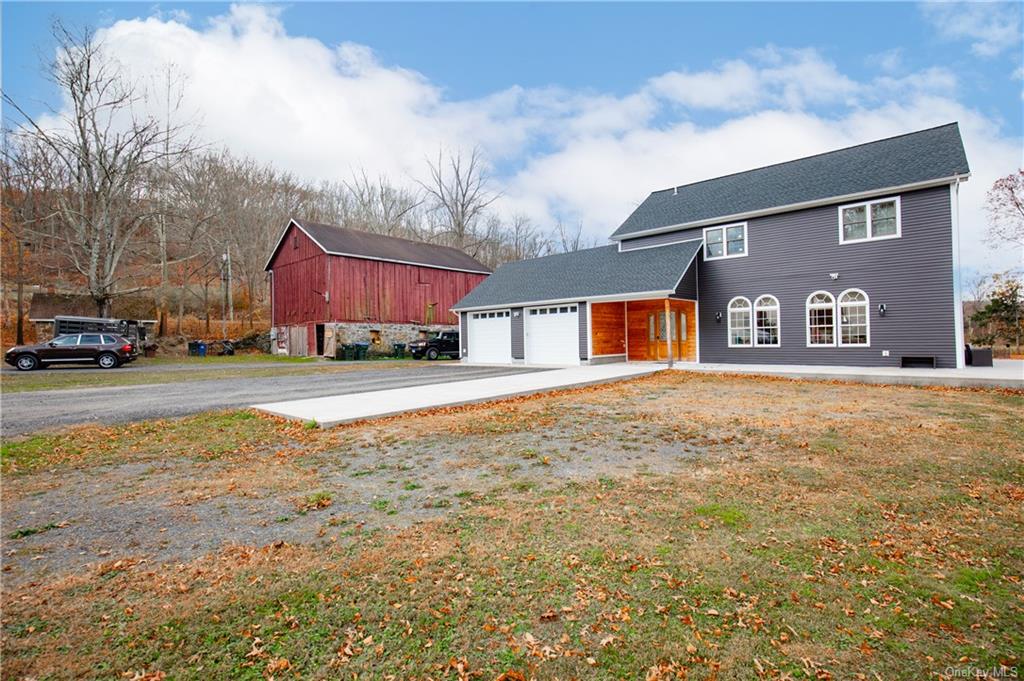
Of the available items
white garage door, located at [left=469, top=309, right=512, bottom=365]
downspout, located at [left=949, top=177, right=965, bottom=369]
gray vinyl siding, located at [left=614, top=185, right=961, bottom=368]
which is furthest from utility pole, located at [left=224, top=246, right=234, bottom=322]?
downspout, located at [left=949, top=177, right=965, bottom=369]

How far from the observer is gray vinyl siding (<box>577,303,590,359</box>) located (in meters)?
18.5

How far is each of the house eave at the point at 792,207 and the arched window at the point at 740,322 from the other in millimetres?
2974

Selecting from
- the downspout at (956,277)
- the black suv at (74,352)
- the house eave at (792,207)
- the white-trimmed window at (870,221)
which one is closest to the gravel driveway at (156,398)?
the black suv at (74,352)

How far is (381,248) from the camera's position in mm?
30516

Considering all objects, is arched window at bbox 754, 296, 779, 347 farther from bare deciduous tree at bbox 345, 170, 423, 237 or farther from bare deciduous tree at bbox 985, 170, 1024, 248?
bare deciduous tree at bbox 345, 170, 423, 237

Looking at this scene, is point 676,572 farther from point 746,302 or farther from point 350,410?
point 746,302

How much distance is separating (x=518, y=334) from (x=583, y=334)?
3.34 meters

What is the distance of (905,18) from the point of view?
13688 mm

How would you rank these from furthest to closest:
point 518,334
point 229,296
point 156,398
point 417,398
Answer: point 229,296 → point 518,334 → point 156,398 → point 417,398

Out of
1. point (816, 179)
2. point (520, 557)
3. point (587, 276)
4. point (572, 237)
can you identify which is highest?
point (572, 237)

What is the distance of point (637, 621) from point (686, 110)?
88.5 feet

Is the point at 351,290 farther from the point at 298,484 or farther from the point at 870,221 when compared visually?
the point at 298,484

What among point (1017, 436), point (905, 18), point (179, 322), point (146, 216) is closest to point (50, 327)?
point (179, 322)

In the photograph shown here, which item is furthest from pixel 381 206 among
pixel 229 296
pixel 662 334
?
pixel 662 334
